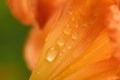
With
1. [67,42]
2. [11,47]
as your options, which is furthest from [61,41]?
[11,47]

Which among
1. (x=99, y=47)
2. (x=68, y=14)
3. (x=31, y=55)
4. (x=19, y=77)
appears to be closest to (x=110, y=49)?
(x=99, y=47)

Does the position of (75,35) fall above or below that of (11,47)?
below

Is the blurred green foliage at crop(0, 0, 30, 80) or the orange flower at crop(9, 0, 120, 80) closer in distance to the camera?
the orange flower at crop(9, 0, 120, 80)

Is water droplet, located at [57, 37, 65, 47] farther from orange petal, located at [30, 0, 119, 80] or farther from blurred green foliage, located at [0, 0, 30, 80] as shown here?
blurred green foliage, located at [0, 0, 30, 80]

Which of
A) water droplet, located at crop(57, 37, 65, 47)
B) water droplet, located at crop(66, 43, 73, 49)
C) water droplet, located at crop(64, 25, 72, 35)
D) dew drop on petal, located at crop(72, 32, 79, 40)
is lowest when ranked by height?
water droplet, located at crop(66, 43, 73, 49)

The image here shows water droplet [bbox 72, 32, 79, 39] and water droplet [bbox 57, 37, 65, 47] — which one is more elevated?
water droplet [bbox 72, 32, 79, 39]

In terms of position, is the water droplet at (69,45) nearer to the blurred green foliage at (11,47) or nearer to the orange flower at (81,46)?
the orange flower at (81,46)

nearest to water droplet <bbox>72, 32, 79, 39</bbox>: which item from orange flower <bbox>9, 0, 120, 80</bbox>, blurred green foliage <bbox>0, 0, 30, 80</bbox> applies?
orange flower <bbox>9, 0, 120, 80</bbox>

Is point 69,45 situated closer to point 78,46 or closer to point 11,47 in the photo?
point 78,46
